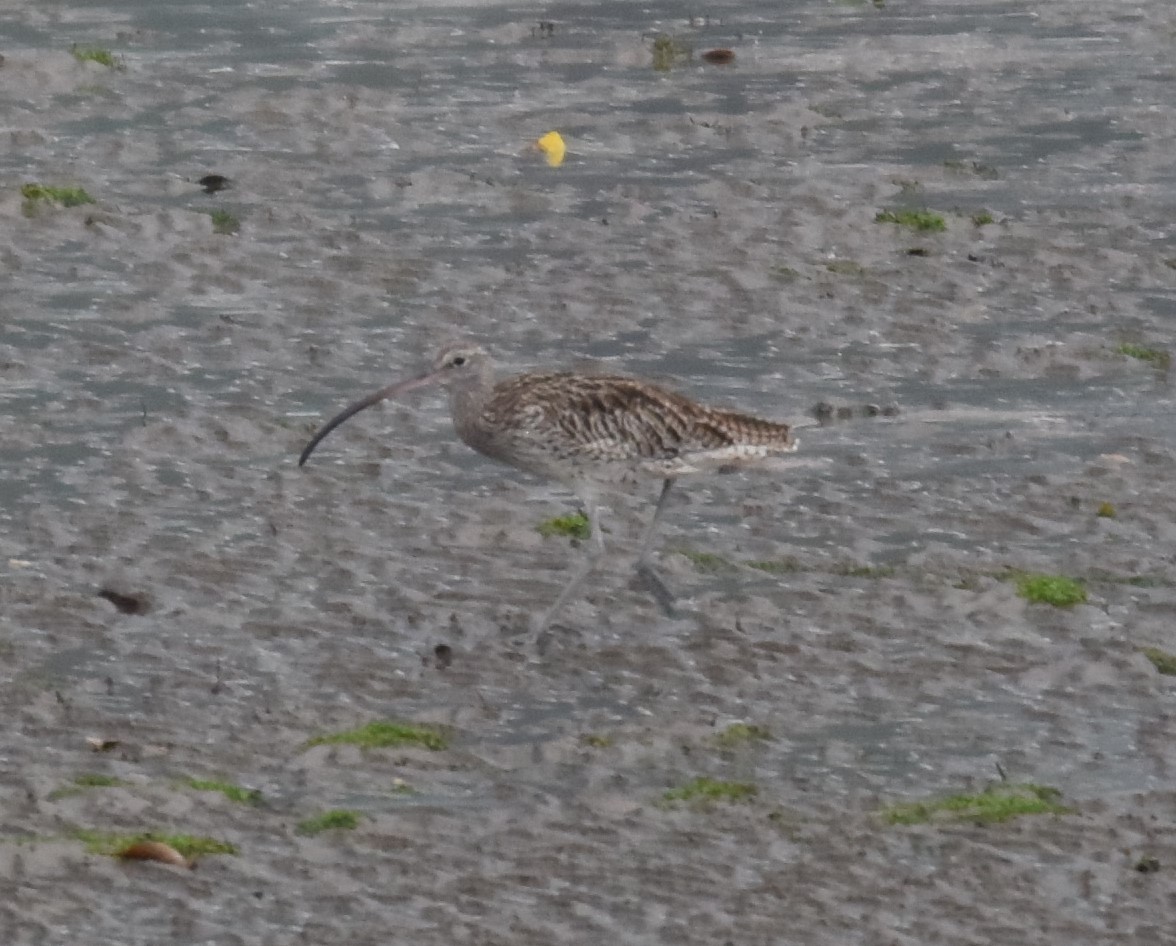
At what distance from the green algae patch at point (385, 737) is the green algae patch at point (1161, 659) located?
260cm

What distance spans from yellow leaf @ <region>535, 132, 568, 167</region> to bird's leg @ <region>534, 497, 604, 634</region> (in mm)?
→ 8597

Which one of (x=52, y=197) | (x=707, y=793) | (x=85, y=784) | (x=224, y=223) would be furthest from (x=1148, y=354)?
(x=85, y=784)

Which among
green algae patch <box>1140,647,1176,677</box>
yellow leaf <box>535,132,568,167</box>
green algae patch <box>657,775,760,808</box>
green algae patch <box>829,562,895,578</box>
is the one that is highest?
yellow leaf <box>535,132,568,167</box>

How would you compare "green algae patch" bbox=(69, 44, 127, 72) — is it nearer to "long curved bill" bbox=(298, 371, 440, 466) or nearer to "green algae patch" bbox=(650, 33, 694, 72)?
"green algae patch" bbox=(650, 33, 694, 72)

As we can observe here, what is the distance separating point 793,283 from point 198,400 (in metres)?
3.97

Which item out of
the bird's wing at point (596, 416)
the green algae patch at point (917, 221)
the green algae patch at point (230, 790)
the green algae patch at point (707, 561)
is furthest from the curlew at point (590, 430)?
the green algae patch at point (917, 221)

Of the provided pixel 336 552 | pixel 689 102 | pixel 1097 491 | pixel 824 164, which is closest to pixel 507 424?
pixel 336 552

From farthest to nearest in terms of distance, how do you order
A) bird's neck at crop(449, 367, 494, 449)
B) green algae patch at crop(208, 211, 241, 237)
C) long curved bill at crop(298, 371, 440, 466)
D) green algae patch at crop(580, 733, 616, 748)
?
green algae patch at crop(208, 211, 241, 237) < long curved bill at crop(298, 371, 440, 466) < bird's neck at crop(449, 367, 494, 449) < green algae patch at crop(580, 733, 616, 748)

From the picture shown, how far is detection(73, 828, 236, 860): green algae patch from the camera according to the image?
27.1 ft

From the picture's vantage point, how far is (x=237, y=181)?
1873 cm

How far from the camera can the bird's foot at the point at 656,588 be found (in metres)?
10.9

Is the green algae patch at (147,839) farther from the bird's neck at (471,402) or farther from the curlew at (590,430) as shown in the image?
the bird's neck at (471,402)

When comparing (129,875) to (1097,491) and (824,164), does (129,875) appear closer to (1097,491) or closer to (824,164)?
(1097,491)

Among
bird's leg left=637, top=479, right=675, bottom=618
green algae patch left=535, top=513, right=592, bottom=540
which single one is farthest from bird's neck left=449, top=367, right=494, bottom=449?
green algae patch left=535, top=513, right=592, bottom=540
